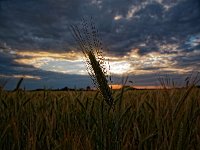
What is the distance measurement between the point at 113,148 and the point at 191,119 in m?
0.65

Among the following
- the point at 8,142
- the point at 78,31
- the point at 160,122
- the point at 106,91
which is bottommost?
the point at 8,142

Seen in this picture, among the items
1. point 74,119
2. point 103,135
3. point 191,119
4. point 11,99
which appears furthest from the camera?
point 11,99

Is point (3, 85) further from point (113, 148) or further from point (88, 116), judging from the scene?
point (113, 148)

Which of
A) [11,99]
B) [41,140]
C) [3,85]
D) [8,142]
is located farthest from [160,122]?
[11,99]

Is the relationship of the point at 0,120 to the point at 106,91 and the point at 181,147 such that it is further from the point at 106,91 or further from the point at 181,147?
the point at 181,147

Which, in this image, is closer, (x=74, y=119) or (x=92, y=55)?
(x=92, y=55)

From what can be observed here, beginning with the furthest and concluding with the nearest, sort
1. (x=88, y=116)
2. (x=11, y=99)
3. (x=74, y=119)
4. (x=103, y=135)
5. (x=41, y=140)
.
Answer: (x=11, y=99)
(x=74, y=119)
(x=88, y=116)
(x=41, y=140)
(x=103, y=135)

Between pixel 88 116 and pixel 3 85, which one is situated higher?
pixel 3 85

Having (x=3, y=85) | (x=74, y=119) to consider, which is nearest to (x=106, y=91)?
(x=74, y=119)

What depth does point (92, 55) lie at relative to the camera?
1.98 meters

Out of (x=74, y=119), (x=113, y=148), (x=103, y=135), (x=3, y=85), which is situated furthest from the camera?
(x=3, y=85)

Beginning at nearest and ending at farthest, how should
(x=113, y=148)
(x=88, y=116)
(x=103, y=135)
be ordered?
(x=113, y=148)
(x=103, y=135)
(x=88, y=116)

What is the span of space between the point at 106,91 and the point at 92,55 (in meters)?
0.32

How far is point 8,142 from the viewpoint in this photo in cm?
208
